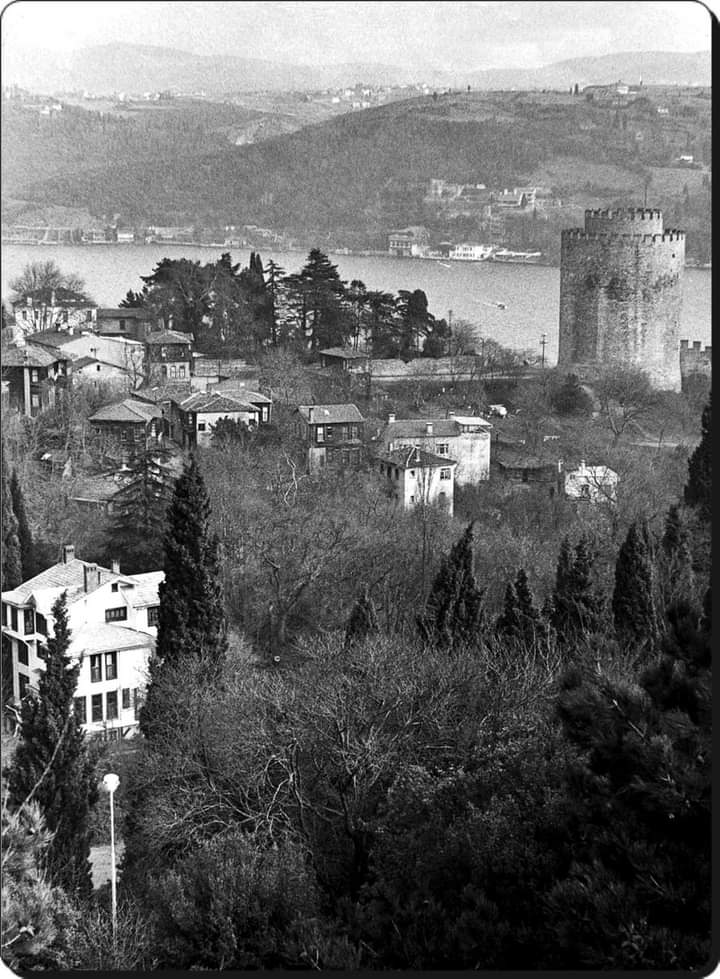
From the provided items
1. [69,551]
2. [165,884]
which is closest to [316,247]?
[69,551]

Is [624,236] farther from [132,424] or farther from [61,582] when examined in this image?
[61,582]

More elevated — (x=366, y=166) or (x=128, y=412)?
(x=366, y=166)

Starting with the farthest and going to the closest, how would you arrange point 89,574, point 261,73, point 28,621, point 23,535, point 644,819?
point 23,535 < point 89,574 < point 28,621 < point 261,73 < point 644,819

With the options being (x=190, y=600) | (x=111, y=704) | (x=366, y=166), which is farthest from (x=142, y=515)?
(x=366, y=166)

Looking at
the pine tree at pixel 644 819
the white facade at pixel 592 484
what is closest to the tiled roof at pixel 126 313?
the white facade at pixel 592 484

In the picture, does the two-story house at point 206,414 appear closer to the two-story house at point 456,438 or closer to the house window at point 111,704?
the two-story house at point 456,438

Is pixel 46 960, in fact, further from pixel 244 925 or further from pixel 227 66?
pixel 227 66
